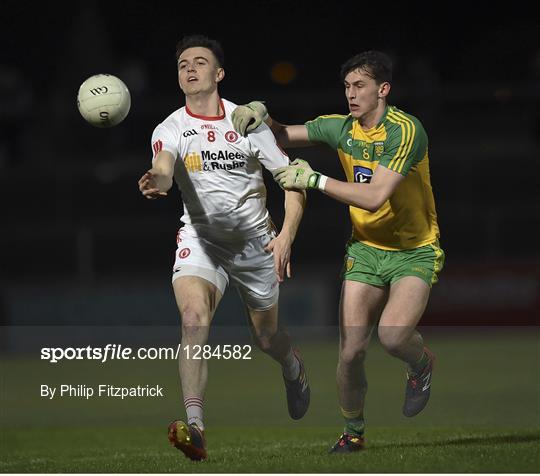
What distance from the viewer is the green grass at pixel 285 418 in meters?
8.13

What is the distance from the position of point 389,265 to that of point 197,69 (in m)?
1.91

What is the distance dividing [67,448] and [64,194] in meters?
8.92

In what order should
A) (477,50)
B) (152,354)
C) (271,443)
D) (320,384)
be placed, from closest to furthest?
(271,443)
(320,384)
(152,354)
(477,50)

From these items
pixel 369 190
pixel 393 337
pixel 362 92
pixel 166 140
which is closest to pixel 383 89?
pixel 362 92

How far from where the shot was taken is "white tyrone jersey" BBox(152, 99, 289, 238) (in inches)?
335

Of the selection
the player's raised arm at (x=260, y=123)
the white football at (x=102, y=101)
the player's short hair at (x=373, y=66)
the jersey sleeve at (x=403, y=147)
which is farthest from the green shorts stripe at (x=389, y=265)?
the white football at (x=102, y=101)

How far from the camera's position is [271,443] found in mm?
9898

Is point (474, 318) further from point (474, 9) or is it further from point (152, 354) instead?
point (474, 9)

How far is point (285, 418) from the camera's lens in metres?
11.7

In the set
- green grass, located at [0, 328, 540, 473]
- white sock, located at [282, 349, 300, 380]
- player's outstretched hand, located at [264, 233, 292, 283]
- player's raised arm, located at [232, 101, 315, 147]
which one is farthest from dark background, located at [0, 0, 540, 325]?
player's outstretched hand, located at [264, 233, 292, 283]

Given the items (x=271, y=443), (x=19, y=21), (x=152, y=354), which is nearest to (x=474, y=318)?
(x=152, y=354)

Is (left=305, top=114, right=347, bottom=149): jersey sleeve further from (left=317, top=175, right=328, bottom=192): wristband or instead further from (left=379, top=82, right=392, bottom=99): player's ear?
(left=317, top=175, right=328, bottom=192): wristband

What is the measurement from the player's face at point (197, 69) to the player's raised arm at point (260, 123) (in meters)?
0.29

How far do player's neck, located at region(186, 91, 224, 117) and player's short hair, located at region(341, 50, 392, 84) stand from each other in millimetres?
972
